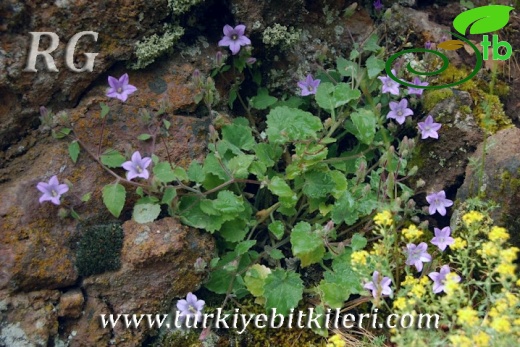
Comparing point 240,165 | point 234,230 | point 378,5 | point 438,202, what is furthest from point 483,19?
point 234,230

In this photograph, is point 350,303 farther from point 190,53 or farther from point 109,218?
point 190,53

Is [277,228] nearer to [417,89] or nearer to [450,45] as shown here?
[417,89]

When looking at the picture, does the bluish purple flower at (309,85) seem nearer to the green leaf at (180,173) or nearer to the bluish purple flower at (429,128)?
the bluish purple flower at (429,128)

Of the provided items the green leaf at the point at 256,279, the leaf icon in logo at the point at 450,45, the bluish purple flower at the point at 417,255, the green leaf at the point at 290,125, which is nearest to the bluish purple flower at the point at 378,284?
the bluish purple flower at the point at 417,255

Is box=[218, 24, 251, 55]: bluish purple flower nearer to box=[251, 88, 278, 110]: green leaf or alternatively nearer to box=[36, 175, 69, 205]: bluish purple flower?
box=[251, 88, 278, 110]: green leaf

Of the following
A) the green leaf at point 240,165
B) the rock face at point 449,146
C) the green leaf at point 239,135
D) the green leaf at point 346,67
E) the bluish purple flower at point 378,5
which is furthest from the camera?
the bluish purple flower at point 378,5

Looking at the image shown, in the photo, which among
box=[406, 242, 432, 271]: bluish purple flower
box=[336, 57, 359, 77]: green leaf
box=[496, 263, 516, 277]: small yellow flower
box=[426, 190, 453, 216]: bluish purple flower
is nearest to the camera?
box=[496, 263, 516, 277]: small yellow flower

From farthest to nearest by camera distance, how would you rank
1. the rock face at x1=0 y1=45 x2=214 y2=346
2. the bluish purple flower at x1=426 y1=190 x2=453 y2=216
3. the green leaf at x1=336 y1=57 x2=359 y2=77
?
1. the green leaf at x1=336 y1=57 x2=359 y2=77
2. the bluish purple flower at x1=426 y1=190 x2=453 y2=216
3. the rock face at x1=0 y1=45 x2=214 y2=346

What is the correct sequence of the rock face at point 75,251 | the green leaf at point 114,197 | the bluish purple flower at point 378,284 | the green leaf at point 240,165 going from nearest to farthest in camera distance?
1. the bluish purple flower at point 378,284
2. the rock face at point 75,251
3. the green leaf at point 114,197
4. the green leaf at point 240,165

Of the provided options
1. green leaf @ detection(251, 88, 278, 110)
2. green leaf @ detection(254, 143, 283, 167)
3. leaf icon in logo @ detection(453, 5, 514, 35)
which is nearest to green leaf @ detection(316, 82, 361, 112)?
green leaf @ detection(251, 88, 278, 110)
